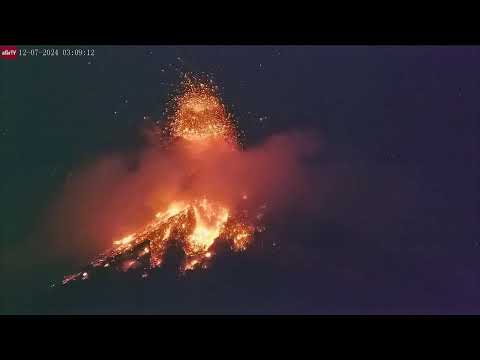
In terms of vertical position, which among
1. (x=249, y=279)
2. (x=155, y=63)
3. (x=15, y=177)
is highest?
(x=155, y=63)

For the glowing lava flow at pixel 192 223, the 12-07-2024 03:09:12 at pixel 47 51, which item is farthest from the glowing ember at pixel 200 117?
the 12-07-2024 03:09:12 at pixel 47 51

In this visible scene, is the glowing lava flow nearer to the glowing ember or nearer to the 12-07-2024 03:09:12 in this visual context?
the glowing ember

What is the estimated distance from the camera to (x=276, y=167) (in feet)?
17.0

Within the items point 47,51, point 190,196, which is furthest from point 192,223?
point 47,51

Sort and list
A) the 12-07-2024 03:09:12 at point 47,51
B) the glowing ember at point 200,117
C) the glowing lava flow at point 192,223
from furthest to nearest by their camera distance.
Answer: the glowing ember at point 200,117
the glowing lava flow at point 192,223
the 12-07-2024 03:09:12 at point 47,51

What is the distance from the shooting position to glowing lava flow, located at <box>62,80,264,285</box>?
4948mm

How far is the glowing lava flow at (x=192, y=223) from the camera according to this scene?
4.95 m

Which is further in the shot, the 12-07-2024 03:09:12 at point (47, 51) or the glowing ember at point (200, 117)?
the glowing ember at point (200, 117)

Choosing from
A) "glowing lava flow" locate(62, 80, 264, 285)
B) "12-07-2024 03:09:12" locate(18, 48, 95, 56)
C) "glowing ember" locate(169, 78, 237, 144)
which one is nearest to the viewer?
"12-07-2024 03:09:12" locate(18, 48, 95, 56)

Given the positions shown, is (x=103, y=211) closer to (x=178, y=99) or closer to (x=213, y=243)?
(x=213, y=243)

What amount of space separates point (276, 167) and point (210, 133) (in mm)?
1192

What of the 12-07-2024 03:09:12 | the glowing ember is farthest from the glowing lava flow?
the 12-07-2024 03:09:12

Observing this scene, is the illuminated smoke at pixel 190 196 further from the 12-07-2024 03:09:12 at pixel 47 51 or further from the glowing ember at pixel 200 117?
the 12-07-2024 03:09:12 at pixel 47 51
